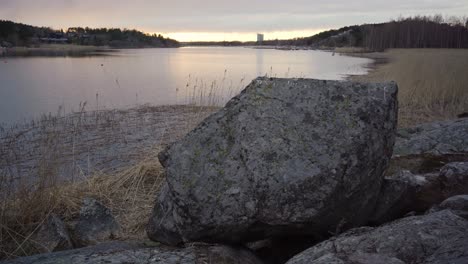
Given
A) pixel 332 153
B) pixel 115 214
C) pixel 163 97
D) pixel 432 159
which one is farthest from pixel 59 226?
pixel 163 97

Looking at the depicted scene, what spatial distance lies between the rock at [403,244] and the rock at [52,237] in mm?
2687

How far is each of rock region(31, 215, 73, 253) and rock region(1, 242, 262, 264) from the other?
115 centimetres

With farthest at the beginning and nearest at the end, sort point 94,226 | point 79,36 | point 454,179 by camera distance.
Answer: point 79,36
point 94,226
point 454,179

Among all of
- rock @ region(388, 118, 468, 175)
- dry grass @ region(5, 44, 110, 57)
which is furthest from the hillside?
rock @ region(388, 118, 468, 175)

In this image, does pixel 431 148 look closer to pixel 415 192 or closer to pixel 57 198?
pixel 415 192

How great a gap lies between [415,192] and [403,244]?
1.36 metres

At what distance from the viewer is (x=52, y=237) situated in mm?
4168

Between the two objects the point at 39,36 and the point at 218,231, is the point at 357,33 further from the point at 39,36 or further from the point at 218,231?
the point at 218,231

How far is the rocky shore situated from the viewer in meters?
2.81

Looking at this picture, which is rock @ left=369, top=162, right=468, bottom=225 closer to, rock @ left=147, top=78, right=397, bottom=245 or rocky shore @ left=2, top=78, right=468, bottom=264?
rocky shore @ left=2, top=78, right=468, bottom=264

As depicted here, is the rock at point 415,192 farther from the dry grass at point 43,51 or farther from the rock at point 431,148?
the dry grass at point 43,51

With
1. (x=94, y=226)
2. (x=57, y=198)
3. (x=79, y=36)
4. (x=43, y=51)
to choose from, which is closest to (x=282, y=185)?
(x=94, y=226)

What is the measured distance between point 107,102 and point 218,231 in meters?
15.0

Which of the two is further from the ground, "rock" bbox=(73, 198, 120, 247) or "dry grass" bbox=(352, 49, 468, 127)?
"dry grass" bbox=(352, 49, 468, 127)
